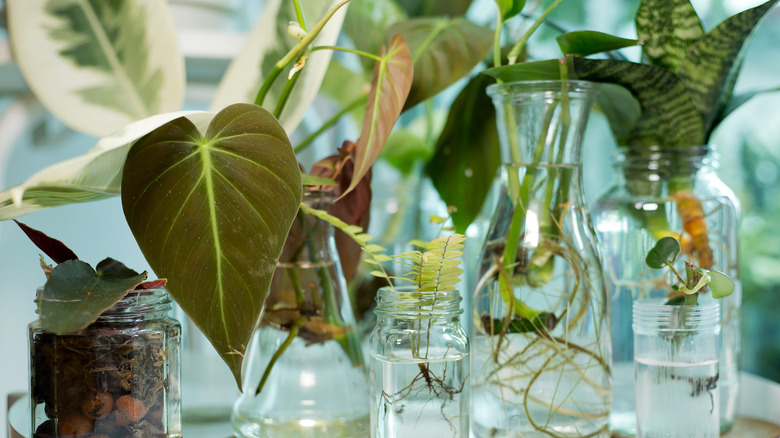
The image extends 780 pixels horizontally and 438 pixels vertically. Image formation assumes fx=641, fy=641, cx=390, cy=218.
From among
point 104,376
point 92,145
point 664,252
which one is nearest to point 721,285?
point 664,252

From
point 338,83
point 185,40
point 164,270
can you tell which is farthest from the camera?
point 338,83

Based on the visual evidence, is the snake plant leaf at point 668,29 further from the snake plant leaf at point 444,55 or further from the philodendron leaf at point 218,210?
the philodendron leaf at point 218,210

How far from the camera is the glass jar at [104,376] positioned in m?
0.37

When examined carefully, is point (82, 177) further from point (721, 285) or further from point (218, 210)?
point (721, 285)

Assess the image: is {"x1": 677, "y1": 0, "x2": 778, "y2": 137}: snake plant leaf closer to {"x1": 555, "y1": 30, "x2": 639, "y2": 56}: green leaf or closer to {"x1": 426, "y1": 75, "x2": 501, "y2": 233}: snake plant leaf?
{"x1": 555, "y1": 30, "x2": 639, "y2": 56}: green leaf

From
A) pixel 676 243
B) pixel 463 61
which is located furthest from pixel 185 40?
pixel 676 243

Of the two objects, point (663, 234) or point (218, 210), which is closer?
point (218, 210)

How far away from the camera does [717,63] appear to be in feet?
1.65

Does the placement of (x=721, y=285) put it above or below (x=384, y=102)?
below

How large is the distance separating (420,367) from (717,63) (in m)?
0.33

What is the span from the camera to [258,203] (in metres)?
0.38

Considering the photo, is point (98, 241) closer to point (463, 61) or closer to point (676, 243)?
point (463, 61)

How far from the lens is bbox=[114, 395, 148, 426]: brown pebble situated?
378 millimetres

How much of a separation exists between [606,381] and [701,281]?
99 mm
